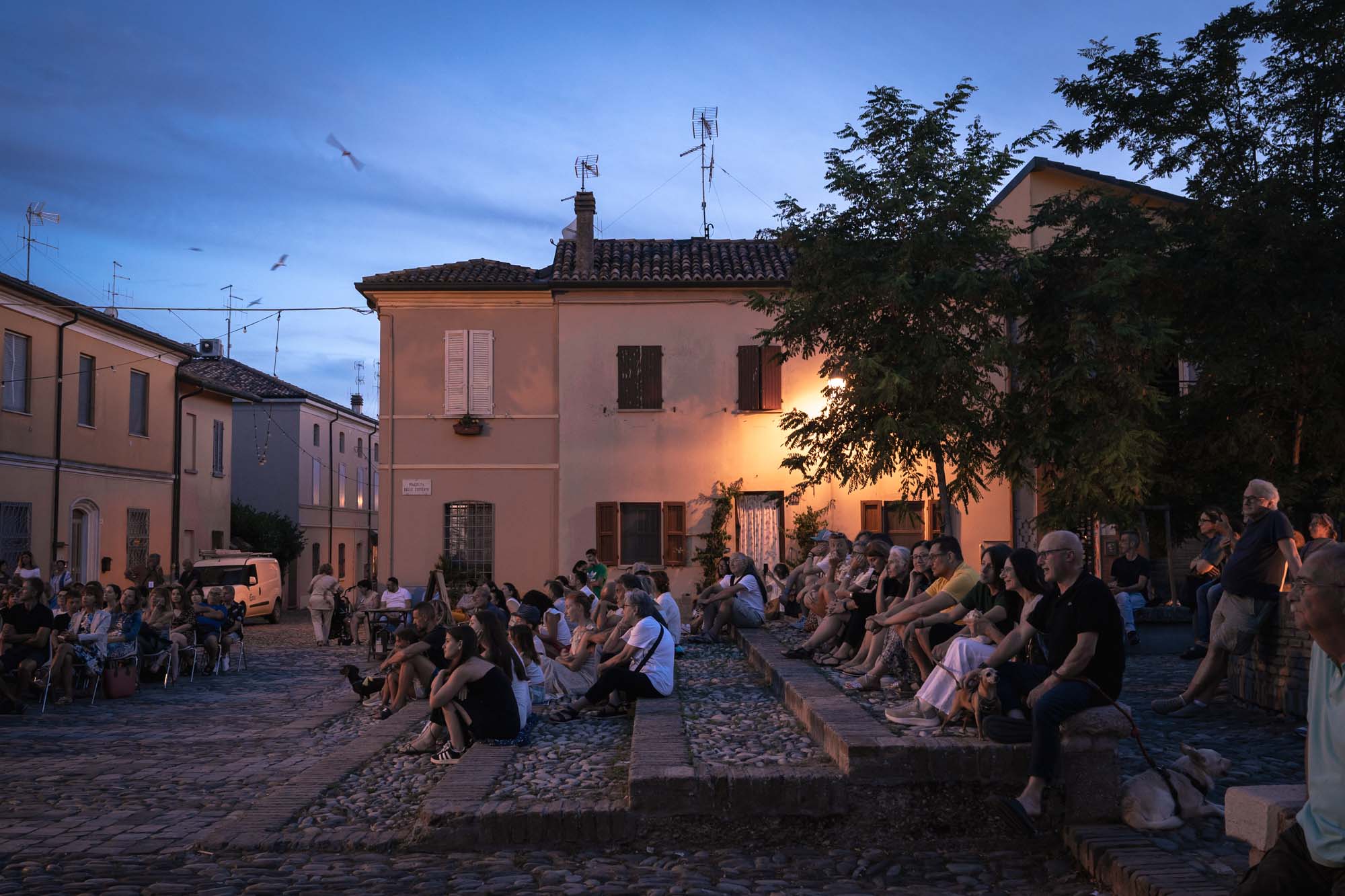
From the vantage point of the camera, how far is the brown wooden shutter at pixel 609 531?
24797 mm

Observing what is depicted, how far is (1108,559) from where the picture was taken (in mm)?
20234

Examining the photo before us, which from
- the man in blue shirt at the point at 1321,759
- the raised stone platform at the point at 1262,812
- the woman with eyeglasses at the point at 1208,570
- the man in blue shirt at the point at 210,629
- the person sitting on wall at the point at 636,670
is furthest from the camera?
the man in blue shirt at the point at 210,629

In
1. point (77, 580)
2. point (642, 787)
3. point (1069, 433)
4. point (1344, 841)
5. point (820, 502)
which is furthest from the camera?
point (77, 580)

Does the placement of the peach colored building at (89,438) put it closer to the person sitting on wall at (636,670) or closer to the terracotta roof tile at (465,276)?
the terracotta roof tile at (465,276)

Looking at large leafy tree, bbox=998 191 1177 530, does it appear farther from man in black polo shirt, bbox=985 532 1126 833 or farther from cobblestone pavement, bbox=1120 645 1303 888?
man in black polo shirt, bbox=985 532 1126 833

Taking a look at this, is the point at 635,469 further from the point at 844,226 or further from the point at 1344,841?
the point at 1344,841

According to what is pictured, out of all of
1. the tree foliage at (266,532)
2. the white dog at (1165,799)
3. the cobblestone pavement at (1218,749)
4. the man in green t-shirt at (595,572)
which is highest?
the tree foliage at (266,532)

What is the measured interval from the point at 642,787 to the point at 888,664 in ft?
13.1

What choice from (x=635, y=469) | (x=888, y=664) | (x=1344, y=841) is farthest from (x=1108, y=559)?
(x=1344, y=841)

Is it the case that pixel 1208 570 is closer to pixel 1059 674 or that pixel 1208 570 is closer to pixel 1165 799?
pixel 1059 674

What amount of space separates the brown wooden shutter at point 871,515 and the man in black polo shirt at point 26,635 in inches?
609

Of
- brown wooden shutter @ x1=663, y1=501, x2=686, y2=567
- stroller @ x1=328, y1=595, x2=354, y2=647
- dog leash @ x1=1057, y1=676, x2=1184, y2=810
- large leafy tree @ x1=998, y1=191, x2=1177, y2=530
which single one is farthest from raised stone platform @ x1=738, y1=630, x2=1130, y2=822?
brown wooden shutter @ x1=663, y1=501, x2=686, y2=567

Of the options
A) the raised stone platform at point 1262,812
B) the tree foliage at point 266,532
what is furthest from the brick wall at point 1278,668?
the tree foliage at point 266,532

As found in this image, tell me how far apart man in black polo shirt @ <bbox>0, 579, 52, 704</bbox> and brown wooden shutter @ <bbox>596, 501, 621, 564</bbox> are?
12.5 metres
